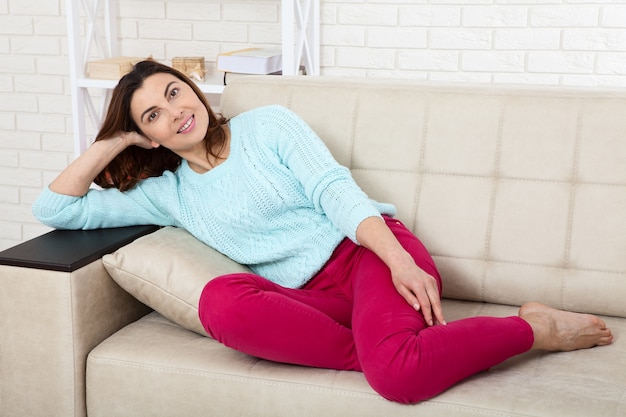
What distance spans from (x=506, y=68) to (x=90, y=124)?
1.76 metres

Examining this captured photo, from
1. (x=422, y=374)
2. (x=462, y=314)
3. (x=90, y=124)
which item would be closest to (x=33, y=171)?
(x=90, y=124)

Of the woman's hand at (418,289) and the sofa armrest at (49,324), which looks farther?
the sofa armrest at (49,324)

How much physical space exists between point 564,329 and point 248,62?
166cm

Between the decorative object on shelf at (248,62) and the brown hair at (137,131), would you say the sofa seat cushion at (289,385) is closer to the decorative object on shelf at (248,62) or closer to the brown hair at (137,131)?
the brown hair at (137,131)

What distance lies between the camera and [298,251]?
200cm

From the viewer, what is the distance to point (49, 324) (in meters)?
1.82

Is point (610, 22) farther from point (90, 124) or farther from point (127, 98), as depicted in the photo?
point (90, 124)

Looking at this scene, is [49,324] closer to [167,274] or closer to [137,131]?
[167,274]

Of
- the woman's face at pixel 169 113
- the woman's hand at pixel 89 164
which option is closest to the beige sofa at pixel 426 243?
the woman's hand at pixel 89 164

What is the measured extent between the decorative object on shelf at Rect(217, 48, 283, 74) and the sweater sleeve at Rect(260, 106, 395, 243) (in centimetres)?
97

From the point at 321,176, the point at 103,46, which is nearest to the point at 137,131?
the point at 321,176

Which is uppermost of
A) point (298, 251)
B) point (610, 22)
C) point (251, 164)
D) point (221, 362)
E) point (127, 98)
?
point (610, 22)

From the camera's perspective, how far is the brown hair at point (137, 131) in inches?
79.4

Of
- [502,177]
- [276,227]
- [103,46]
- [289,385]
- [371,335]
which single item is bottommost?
A: [289,385]
